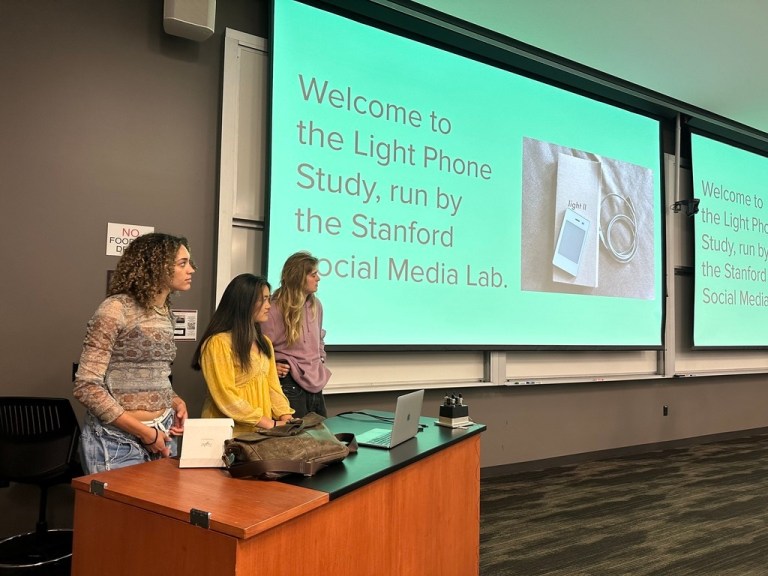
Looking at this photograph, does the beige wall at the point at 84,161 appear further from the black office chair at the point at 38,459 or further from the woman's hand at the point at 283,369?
the woman's hand at the point at 283,369

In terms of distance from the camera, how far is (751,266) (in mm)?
6289

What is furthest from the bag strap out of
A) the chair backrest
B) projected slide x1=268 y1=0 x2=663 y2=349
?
projected slide x1=268 y1=0 x2=663 y2=349

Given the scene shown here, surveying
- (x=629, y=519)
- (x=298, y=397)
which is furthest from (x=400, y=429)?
(x=629, y=519)

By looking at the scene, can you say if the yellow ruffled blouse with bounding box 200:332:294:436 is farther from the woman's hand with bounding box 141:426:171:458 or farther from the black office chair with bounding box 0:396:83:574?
the black office chair with bounding box 0:396:83:574

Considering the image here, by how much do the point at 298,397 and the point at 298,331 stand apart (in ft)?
1.12

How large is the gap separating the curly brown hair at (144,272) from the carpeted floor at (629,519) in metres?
1.83

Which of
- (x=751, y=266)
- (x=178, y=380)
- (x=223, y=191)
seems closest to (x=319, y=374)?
(x=178, y=380)

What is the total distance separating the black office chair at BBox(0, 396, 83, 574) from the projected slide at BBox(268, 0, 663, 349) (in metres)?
1.40

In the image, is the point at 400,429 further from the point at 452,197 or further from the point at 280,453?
the point at 452,197

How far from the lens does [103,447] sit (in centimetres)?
190

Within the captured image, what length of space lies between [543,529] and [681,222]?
12.3 feet

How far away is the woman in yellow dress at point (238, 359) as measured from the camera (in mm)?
2156

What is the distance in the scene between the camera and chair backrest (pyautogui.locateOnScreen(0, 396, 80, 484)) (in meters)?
2.29

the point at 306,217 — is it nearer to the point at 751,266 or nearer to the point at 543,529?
the point at 543,529
